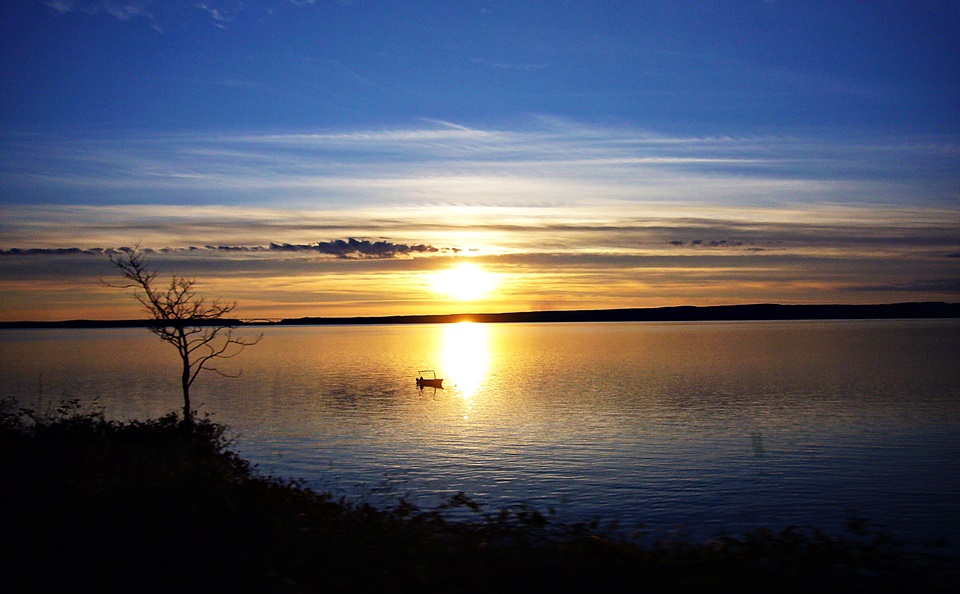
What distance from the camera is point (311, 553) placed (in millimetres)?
10359

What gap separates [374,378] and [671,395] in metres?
38.0

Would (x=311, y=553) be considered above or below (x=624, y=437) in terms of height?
above

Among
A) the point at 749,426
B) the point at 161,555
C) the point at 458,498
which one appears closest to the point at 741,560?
the point at 458,498

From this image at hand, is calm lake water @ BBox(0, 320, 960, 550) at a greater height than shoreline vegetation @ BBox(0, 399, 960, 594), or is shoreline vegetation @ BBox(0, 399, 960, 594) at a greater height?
shoreline vegetation @ BBox(0, 399, 960, 594)

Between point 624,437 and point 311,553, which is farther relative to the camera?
point 624,437

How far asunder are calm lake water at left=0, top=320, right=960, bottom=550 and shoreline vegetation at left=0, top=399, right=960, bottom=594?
8.27m

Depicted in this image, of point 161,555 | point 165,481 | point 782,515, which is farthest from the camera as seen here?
point 782,515

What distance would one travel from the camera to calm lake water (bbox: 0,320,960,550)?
2519 cm

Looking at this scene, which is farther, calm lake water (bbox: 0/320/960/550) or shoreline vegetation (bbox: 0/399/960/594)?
calm lake water (bbox: 0/320/960/550)

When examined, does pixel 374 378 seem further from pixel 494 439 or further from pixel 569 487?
pixel 569 487

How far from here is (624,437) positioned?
3969 cm

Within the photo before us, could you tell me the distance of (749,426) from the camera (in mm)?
43156

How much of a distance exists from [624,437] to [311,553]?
31330 millimetres

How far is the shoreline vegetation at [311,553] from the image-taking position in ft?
30.2
